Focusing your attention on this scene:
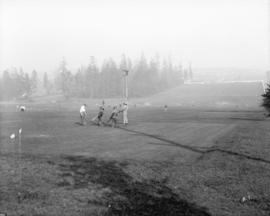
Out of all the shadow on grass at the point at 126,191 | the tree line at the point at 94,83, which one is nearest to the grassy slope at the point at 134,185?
the shadow on grass at the point at 126,191

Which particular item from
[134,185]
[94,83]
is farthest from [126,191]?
[94,83]

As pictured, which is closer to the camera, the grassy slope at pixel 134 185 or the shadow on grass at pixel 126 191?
the shadow on grass at pixel 126 191

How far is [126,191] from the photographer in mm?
8422

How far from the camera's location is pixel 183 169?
10.9 m

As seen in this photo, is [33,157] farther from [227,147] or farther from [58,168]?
[227,147]

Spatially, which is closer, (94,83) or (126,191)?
(126,191)

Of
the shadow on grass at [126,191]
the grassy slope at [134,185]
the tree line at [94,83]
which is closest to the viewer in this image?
the shadow on grass at [126,191]

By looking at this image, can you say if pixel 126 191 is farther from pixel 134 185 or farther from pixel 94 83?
pixel 94 83

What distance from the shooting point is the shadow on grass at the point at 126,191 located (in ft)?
23.4

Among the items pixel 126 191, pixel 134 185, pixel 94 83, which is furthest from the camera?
pixel 94 83

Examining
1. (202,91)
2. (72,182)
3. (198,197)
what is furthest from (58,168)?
(202,91)

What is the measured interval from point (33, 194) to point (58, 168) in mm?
2506

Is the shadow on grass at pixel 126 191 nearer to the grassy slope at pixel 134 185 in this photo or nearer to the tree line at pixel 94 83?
the grassy slope at pixel 134 185

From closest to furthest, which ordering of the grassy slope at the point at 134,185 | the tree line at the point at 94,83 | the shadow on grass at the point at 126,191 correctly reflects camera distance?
the shadow on grass at the point at 126,191 < the grassy slope at the point at 134,185 < the tree line at the point at 94,83
